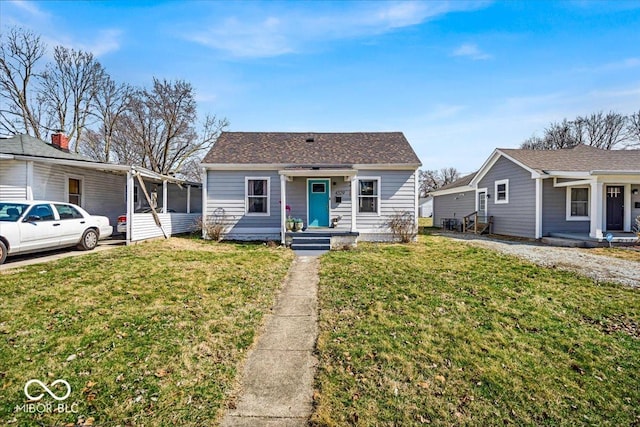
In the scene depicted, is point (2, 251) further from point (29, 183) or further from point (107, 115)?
point (107, 115)

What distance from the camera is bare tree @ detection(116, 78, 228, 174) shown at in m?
26.6

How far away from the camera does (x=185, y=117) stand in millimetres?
27281

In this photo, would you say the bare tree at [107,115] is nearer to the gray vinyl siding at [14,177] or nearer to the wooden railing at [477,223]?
the gray vinyl siding at [14,177]

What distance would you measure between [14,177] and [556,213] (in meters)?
21.4

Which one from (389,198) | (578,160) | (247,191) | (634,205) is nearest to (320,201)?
(389,198)

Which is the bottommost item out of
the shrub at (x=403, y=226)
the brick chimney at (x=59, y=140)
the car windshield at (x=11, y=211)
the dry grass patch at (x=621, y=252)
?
the dry grass patch at (x=621, y=252)

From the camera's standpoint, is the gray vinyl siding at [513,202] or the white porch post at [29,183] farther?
the gray vinyl siding at [513,202]

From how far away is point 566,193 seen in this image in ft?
44.4

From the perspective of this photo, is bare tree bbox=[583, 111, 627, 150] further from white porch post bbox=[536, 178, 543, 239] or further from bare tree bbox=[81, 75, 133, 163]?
bare tree bbox=[81, 75, 133, 163]

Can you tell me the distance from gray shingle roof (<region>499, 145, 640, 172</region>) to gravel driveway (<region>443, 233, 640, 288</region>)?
4724 millimetres

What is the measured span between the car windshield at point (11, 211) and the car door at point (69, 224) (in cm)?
82

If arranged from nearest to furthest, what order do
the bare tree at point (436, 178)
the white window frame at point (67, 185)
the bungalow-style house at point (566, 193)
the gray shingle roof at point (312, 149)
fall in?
1. the white window frame at point (67, 185)
2. the bungalow-style house at point (566, 193)
3. the gray shingle roof at point (312, 149)
4. the bare tree at point (436, 178)

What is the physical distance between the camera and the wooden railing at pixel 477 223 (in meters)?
16.7

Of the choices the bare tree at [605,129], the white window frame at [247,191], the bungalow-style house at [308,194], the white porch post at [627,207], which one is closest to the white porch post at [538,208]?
the white porch post at [627,207]
